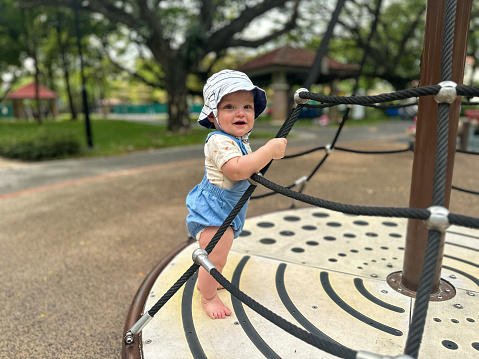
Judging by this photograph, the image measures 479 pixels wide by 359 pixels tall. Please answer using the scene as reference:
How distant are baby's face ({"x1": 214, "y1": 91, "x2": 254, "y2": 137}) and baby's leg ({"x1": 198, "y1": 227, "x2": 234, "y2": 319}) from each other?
48 cm

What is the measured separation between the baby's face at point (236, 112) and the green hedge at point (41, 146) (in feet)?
23.0

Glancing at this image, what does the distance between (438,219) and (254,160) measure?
67 cm

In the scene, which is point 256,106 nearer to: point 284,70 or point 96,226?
point 96,226

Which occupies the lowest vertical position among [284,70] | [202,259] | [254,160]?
[202,259]

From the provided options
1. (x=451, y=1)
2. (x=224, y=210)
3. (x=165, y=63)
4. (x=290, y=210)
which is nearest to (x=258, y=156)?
(x=224, y=210)

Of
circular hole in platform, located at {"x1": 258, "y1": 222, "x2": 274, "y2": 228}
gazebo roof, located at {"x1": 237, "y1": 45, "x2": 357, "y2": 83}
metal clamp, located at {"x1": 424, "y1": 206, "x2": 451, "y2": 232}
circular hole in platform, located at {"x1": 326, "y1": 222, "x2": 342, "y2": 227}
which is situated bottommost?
circular hole in platform, located at {"x1": 326, "y1": 222, "x2": 342, "y2": 227}

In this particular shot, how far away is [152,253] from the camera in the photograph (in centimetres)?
278

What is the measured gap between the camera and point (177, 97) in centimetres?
1180

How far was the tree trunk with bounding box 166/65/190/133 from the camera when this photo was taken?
11.5 metres

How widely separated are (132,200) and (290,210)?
194cm

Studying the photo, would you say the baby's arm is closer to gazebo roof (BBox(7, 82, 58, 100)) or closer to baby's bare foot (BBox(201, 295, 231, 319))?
baby's bare foot (BBox(201, 295, 231, 319))

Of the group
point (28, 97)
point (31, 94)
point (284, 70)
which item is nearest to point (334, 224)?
point (284, 70)

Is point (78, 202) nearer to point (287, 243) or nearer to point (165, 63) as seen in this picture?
point (287, 243)

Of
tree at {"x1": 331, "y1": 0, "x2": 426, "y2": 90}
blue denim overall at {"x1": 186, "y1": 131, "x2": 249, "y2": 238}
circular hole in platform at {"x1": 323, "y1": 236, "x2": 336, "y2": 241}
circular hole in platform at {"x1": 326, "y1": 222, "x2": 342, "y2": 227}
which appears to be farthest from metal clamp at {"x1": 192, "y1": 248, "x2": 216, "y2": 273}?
tree at {"x1": 331, "y1": 0, "x2": 426, "y2": 90}
